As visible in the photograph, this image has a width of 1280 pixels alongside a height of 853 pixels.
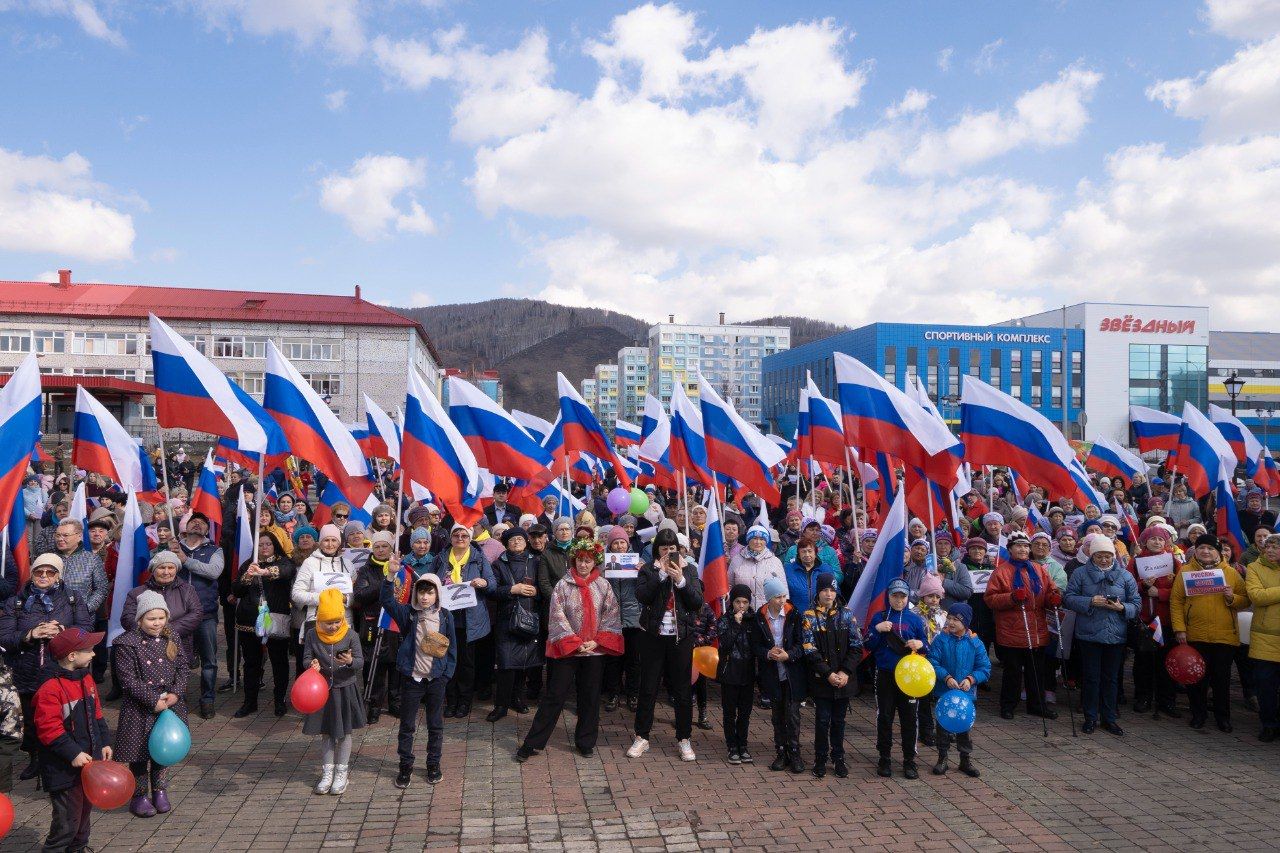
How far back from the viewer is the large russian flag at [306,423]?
8.51 m

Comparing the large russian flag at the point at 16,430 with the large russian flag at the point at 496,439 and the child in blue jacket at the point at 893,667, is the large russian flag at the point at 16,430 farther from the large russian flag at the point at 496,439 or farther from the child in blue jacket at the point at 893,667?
the child in blue jacket at the point at 893,667

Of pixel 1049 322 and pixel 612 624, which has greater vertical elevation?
pixel 1049 322

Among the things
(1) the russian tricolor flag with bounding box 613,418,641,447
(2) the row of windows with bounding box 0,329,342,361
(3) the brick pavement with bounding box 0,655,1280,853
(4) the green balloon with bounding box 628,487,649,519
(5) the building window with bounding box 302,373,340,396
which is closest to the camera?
(3) the brick pavement with bounding box 0,655,1280,853

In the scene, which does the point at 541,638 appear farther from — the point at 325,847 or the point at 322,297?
the point at 322,297

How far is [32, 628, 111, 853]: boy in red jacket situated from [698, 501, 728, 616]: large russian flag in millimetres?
4771

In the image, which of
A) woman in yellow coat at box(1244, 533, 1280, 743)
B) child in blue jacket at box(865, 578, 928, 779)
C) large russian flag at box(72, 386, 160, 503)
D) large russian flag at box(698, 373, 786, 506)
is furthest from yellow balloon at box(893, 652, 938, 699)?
large russian flag at box(72, 386, 160, 503)

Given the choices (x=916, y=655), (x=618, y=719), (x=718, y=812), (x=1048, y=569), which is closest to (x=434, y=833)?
(x=718, y=812)

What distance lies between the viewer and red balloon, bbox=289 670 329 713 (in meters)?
6.16

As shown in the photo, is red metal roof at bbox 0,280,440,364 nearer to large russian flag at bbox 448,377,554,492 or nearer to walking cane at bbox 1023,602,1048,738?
large russian flag at bbox 448,377,554,492

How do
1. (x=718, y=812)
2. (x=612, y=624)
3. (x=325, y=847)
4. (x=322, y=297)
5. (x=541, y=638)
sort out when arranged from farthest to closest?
1. (x=322, y=297)
2. (x=541, y=638)
3. (x=612, y=624)
4. (x=718, y=812)
5. (x=325, y=847)

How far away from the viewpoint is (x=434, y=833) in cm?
575

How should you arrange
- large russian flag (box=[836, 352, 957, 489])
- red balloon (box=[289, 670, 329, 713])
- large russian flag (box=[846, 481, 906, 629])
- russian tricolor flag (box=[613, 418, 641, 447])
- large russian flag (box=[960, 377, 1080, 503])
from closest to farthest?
red balloon (box=[289, 670, 329, 713]), large russian flag (box=[846, 481, 906, 629]), large russian flag (box=[836, 352, 957, 489]), large russian flag (box=[960, 377, 1080, 503]), russian tricolor flag (box=[613, 418, 641, 447])

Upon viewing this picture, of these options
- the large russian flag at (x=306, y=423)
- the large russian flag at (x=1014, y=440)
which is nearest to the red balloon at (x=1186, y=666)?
the large russian flag at (x=1014, y=440)

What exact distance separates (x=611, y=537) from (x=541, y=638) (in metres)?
1.49
